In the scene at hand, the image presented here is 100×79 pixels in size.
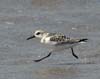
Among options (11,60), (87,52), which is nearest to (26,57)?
(11,60)

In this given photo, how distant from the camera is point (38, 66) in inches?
342

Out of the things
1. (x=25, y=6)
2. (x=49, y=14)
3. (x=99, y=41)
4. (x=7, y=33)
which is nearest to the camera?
(x=99, y=41)

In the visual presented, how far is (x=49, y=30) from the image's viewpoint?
1180 cm

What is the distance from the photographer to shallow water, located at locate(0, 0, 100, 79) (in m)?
8.16

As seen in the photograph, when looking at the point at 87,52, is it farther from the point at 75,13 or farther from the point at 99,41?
the point at 75,13

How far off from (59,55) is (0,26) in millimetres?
2934

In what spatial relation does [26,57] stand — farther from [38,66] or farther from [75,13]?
[75,13]

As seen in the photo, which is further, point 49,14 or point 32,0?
point 32,0

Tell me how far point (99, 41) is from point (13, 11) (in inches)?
159

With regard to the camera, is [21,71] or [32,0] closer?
[21,71]

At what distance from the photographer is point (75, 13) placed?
13672 millimetres

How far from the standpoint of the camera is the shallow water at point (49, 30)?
8164 millimetres

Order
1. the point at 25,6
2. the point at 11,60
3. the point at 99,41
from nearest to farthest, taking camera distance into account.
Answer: the point at 11,60
the point at 99,41
the point at 25,6

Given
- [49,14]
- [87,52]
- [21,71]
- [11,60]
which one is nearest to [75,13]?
[49,14]
